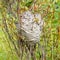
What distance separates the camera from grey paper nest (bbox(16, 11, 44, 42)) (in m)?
3.55

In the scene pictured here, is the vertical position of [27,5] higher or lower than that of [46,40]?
higher

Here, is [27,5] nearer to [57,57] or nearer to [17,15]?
[17,15]

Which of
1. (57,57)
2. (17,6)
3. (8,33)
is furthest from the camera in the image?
(57,57)

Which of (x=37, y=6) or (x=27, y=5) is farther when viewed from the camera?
(x=27, y=5)

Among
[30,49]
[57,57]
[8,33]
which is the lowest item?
[57,57]

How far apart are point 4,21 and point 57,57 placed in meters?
1.35

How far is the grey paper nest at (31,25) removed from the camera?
3.55 m

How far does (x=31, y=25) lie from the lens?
3613 millimetres

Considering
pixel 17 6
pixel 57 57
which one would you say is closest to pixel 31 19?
pixel 17 6

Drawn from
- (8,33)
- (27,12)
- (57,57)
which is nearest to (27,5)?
(27,12)

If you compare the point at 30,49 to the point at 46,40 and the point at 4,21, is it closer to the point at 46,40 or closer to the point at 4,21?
the point at 46,40

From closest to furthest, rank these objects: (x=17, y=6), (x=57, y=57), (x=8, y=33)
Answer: (x=17, y=6)
(x=8, y=33)
(x=57, y=57)

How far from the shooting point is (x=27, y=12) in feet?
11.7

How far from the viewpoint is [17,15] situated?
3.41m
